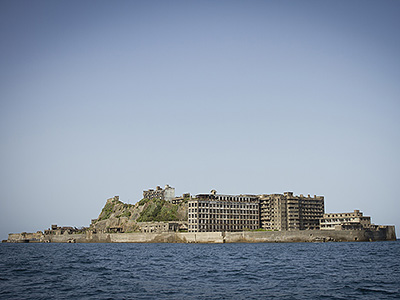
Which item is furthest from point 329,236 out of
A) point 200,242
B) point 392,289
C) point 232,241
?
point 392,289

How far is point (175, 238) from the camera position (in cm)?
18062

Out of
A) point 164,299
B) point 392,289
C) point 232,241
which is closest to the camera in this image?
point 164,299

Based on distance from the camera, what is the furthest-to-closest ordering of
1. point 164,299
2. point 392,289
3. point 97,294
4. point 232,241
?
point 232,241
point 392,289
point 97,294
point 164,299

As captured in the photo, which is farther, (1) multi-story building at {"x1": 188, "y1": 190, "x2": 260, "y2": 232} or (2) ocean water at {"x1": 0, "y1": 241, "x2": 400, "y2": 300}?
(1) multi-story building at {"x1": 188, "y1": 190, "x2": 260, "y2": 232}

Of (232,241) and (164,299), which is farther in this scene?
(232,241)

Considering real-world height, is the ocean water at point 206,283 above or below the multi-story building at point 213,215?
below

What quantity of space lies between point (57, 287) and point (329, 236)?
148881 millimetres

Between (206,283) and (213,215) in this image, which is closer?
(206,283)

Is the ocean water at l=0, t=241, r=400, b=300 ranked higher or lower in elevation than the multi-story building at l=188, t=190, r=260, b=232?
lower

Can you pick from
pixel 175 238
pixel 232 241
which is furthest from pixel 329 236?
pixel 175 238

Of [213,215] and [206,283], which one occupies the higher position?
[213,215]

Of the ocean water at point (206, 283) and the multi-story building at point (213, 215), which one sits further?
the multi-story building at point (213, 215)

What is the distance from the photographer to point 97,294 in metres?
35.8

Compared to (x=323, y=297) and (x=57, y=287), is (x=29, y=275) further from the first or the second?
(x=323, y=297)
